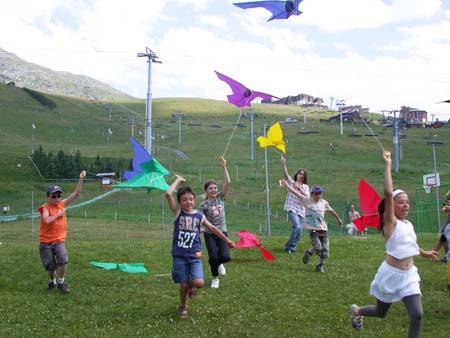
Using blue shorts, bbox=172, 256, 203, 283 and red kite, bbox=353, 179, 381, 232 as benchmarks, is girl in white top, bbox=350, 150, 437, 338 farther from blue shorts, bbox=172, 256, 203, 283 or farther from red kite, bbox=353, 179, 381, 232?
blue shorts, bbox=172, 256, 203, 283

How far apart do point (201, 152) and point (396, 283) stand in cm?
7445

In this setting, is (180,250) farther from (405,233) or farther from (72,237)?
(72,237)

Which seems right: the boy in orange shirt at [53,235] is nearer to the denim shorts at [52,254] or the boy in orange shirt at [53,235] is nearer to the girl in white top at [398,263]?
the denim shorts at [52,254]

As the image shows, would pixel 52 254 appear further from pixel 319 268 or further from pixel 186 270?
pixel 319 268

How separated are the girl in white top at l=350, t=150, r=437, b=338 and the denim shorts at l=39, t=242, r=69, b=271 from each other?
5436 millimetres

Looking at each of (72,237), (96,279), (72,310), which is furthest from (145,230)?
(72,310)

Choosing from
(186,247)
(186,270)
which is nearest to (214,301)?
(186,270)

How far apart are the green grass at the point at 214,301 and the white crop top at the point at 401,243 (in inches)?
64.6

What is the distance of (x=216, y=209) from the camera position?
10.7 meters

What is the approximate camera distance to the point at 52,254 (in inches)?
388

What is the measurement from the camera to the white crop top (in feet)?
20.9

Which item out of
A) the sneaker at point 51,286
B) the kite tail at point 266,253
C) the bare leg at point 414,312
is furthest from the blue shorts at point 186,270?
the kite tail at point 266,253

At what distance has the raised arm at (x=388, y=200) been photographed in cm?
614

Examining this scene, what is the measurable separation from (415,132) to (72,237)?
101m
